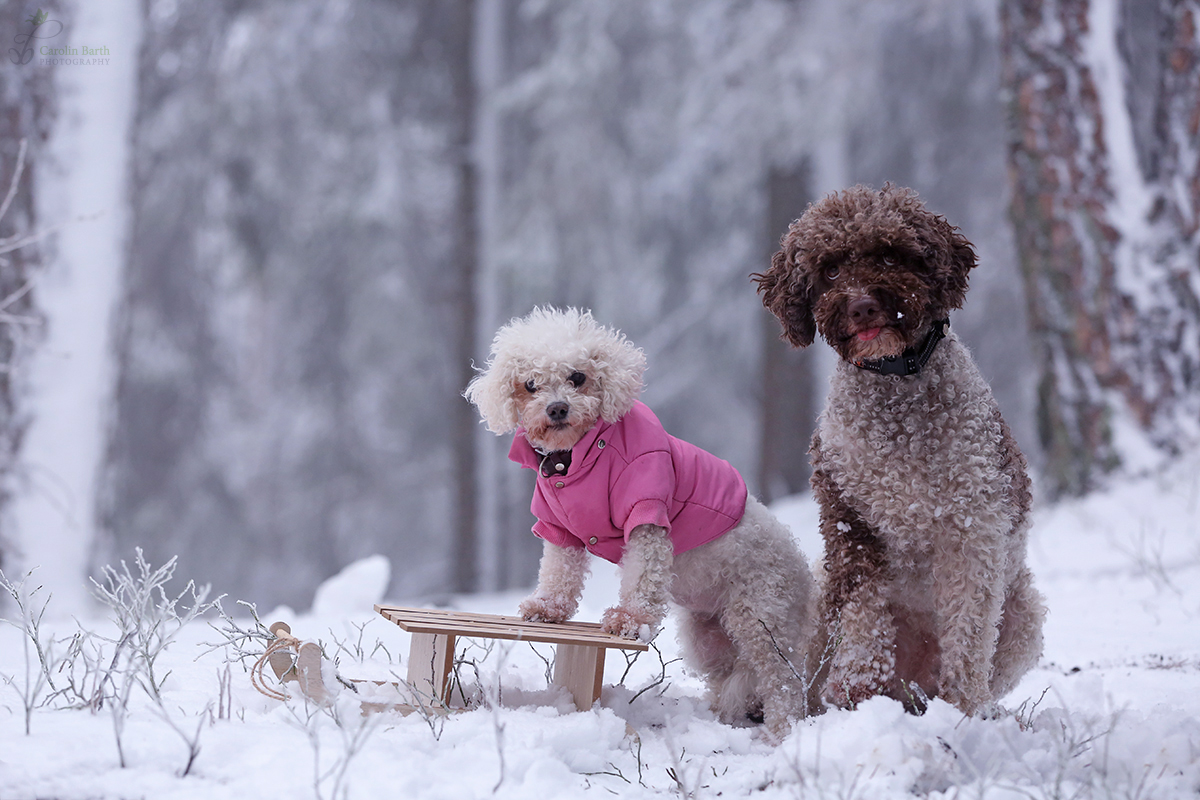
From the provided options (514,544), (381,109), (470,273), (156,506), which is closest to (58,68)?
(470,273)

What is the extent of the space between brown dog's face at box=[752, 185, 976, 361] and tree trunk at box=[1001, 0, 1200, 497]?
3798mm

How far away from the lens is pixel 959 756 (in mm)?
2414

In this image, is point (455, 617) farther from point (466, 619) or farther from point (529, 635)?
point (529, 635)

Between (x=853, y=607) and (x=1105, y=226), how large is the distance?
4.38 m

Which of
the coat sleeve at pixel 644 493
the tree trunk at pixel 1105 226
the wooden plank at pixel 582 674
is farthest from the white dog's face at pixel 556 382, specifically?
the tree trunk at pixel 1105 226

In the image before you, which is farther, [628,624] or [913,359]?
[628,624]

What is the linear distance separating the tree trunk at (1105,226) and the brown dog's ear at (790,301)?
157 inches

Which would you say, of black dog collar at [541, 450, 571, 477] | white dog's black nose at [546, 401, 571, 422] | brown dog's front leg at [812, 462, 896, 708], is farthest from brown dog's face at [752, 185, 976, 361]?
black dog collar at [541, 450, 571, 477]

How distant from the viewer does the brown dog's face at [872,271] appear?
108 inches

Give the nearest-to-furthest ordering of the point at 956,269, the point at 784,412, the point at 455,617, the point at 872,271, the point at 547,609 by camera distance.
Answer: the point at 872,271
the point at 956,269
the point at 455,617
the point at 547,609
the point at 784,412

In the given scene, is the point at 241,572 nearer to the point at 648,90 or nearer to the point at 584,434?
the point at 648,90

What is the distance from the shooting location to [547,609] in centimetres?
327

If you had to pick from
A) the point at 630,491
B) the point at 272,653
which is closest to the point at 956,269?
the point at 630,491

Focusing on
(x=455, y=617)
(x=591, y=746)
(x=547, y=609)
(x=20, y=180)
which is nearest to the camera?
(x=591, y=746)
